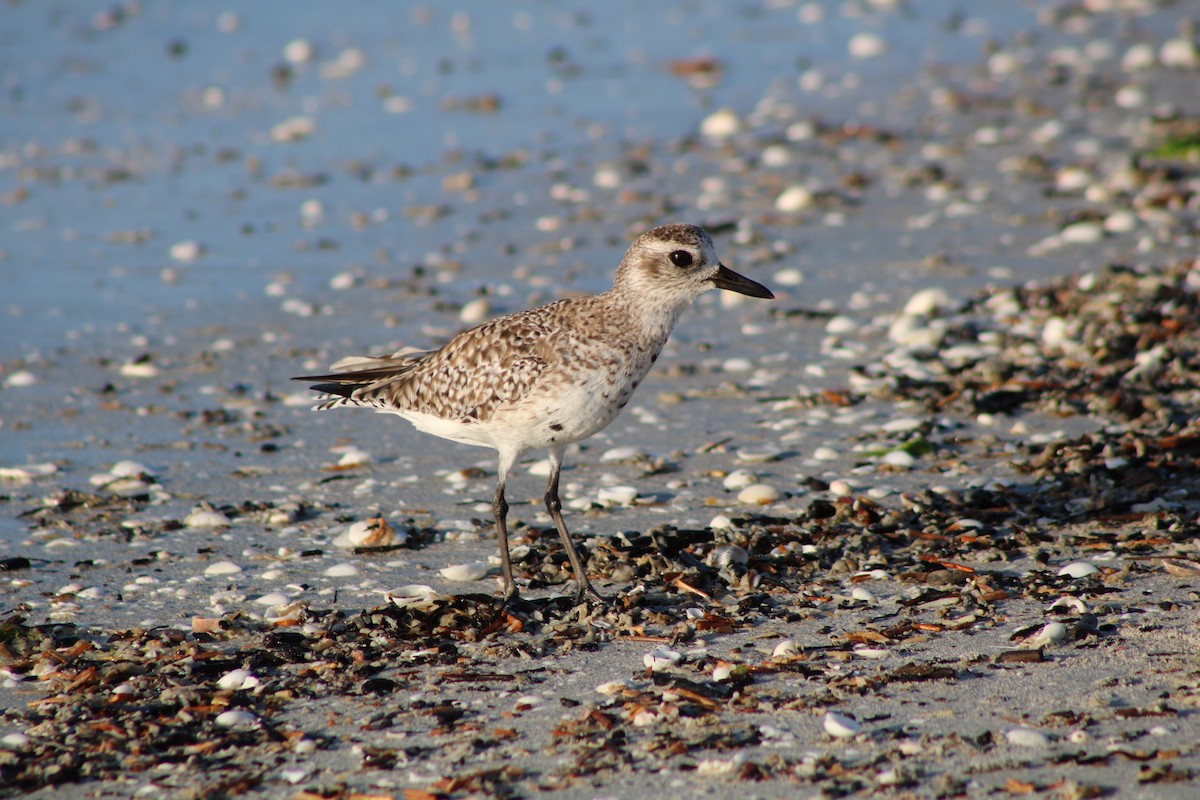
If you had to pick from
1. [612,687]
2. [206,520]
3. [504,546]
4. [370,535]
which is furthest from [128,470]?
[612,687]

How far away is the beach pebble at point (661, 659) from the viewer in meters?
5.67

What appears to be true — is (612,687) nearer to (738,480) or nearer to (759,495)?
(759,495)

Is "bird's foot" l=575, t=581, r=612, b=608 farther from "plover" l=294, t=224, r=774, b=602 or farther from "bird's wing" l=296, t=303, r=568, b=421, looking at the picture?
"bird's wing" l=296, t=303, r=568, b=421

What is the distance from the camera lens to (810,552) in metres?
6.75

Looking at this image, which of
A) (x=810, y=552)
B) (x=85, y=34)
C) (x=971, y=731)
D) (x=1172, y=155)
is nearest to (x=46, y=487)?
(x=810, y=552)

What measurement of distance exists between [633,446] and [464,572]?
197 cm

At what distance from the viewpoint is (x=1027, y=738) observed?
15.9ft

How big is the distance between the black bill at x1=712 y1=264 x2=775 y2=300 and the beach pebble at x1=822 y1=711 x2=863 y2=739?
2.48m

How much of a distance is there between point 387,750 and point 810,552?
2.58m

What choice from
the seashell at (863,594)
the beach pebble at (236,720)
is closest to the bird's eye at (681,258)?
the seashell at (863,594)

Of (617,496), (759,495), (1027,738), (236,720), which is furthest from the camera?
(617,496)

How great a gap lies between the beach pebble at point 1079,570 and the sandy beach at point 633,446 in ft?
0.09

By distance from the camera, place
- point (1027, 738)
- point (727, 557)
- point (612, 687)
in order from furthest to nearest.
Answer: point (727, 557) → point (612, 687) → point (1027, 738)

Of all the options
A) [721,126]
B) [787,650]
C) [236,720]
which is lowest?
[236,720]
